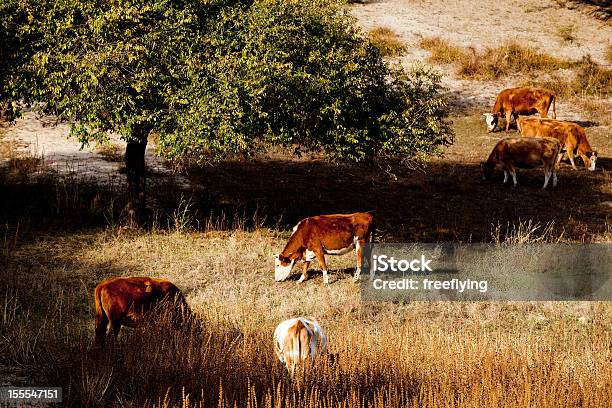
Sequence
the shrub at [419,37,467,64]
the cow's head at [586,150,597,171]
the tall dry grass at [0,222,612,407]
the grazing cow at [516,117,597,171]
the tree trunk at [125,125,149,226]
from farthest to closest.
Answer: the shrub at [419,37,467,64] → the grazing cow at [516,117,597,171] → the cow's head at [586,150,597,171] → the tree trunk at [125,125,149,226] → the tall dry grass at [0,222,612,407]

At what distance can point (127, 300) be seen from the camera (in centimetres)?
1123

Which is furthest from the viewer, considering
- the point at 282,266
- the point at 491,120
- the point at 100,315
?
the point at 491,120

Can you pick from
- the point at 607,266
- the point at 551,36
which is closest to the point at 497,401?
the point at 607,266

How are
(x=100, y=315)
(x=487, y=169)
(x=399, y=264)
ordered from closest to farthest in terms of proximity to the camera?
(x=100, y=315), (x=399, y=264), (x=487, y=169)

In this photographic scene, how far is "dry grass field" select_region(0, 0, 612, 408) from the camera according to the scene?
8.94 metres

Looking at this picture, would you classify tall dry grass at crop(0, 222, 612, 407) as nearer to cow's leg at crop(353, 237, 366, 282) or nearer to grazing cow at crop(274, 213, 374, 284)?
cow's leg at crop(353, 237, 366, 282)

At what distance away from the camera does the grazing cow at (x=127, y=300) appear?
36.8 feet

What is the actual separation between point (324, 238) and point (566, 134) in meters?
15.6

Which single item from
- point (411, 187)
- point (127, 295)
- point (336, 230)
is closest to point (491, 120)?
point (411, 187)

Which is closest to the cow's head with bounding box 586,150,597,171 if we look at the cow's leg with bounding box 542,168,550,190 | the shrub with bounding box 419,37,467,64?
the cow's leg with bounding box 542,168,550,190

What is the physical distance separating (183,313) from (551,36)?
123 feet

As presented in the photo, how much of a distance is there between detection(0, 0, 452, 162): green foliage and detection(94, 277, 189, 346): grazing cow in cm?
524

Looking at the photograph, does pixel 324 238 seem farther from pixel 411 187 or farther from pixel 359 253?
pixel 411 187

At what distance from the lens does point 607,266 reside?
59.6 feet
